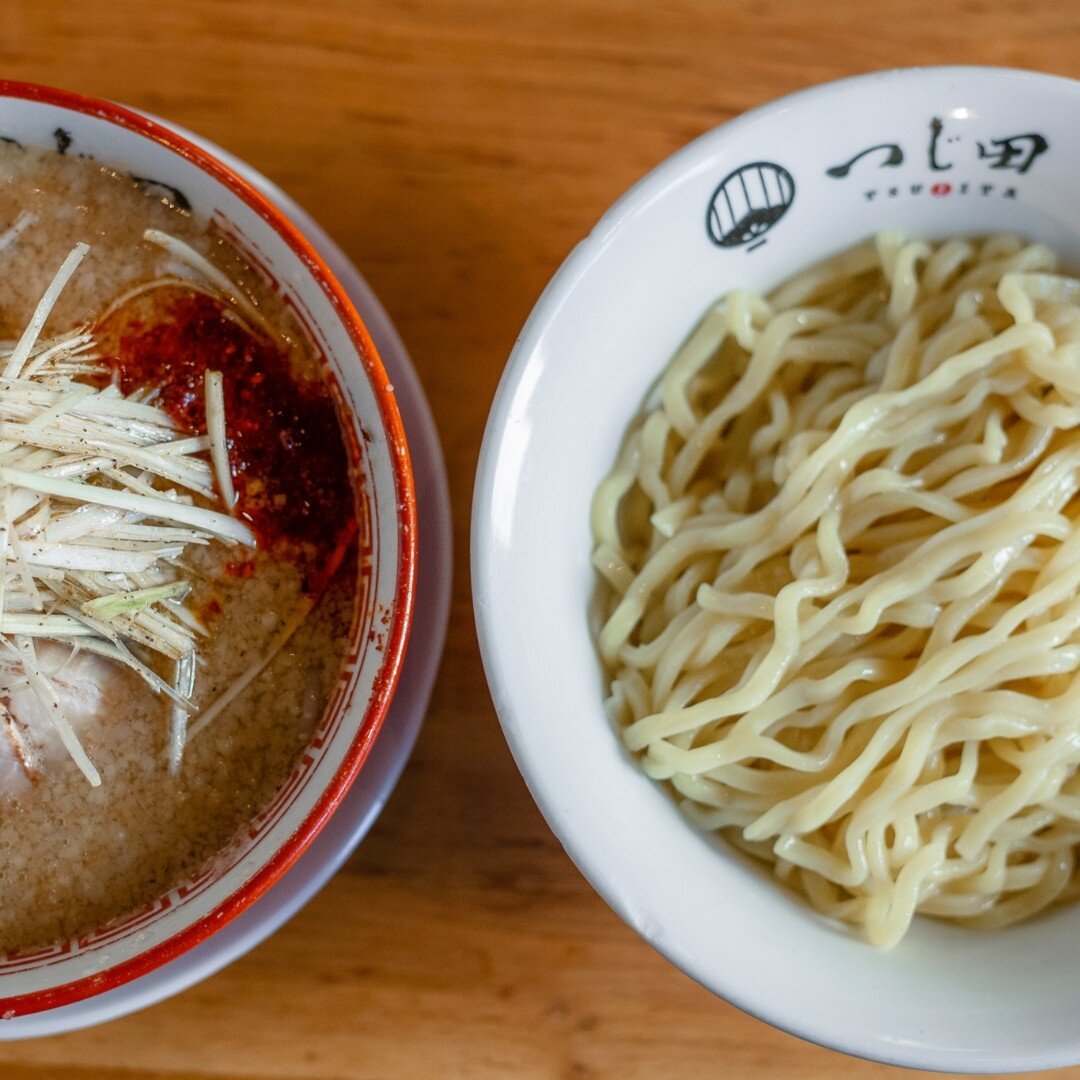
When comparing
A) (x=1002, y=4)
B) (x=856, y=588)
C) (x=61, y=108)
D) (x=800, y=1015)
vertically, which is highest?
(x=1002, y=4)

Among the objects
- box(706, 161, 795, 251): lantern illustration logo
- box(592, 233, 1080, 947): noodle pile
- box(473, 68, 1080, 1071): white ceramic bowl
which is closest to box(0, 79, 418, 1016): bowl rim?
box(473, 68, 1080, 1071): white ceramic bowl

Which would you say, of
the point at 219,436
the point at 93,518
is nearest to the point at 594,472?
the point at 219,436

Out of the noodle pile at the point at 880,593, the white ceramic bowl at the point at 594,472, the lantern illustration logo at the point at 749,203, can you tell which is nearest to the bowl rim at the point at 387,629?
the white ceramic bowl at the point at 594,472

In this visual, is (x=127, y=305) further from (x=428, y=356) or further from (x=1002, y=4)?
(x=1002, y=4)

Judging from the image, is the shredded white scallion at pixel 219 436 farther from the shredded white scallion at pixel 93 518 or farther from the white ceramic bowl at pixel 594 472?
the white ceramic bowl at pixel 594 472

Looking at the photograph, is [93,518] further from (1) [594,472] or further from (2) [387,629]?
(1) [594,472]

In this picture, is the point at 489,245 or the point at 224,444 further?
the point at 489,245

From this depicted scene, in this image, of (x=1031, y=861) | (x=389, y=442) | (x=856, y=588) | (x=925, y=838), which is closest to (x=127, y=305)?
(x=389, y=442)
